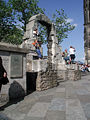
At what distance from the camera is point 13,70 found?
4816 mm

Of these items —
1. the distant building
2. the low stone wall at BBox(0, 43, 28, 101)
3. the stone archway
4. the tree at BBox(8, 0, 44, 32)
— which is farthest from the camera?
the distant building

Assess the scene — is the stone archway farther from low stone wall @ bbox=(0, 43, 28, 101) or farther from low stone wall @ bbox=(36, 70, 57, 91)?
low stone wall @ bbox=(0, 43, 28, 101)

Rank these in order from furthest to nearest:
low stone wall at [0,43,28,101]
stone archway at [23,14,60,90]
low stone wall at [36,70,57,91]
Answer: stone archway at [23,14,60,90]
low stone wall at [36,70,57,91]
low stone wall at [0,43,28,101]

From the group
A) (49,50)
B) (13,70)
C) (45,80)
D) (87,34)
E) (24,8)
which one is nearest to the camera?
(13,70)

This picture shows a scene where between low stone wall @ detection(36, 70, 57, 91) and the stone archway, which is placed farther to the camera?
the stone archway

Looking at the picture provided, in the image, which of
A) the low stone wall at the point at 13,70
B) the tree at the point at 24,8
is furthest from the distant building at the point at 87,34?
the low stone wall at the point at 13,70

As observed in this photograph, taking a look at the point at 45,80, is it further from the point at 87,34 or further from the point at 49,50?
the point at 87,34

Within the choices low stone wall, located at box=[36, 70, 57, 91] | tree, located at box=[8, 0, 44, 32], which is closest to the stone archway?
low stone wall, located at box=[36, 70, 57, 91]

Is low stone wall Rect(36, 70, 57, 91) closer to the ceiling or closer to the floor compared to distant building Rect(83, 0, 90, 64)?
closer to the floor

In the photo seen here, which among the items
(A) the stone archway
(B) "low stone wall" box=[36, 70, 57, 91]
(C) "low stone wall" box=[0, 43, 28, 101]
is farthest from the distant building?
(C) "low stone wall" box=[0, 43, 28, 101]

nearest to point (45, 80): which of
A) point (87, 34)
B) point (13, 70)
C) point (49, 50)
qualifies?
point (13, 70)

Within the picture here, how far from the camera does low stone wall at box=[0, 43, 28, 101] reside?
14.9 ft

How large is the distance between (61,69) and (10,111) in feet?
25.6

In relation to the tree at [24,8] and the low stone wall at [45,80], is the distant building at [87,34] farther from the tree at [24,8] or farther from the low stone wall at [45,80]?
the low stone wall at [45,80]
